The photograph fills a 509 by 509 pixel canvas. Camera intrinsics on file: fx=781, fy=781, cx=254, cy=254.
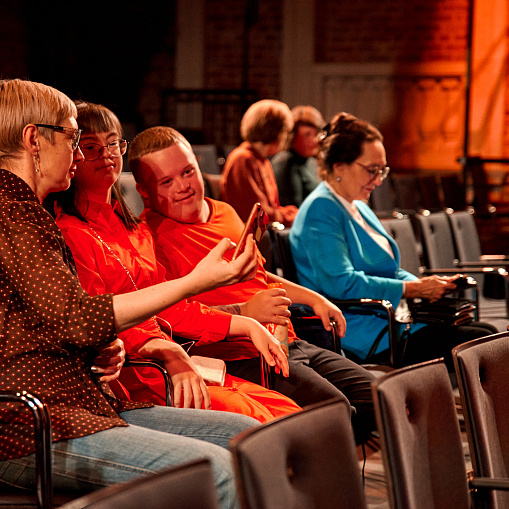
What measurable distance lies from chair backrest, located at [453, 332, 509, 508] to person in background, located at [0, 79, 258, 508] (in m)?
0.50

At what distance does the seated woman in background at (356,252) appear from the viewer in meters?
2.96

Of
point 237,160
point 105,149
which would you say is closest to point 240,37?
point 237,160

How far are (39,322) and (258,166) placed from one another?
327 centimetres

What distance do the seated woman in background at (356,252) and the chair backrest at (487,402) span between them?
4.00 feet

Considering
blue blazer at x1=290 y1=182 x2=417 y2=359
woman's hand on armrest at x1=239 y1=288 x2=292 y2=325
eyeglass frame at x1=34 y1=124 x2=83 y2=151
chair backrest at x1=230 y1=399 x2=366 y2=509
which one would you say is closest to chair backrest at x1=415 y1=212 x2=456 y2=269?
blue blazer at x1=290 y1=182 x2=417 y2=359

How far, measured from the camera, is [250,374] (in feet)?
7.50

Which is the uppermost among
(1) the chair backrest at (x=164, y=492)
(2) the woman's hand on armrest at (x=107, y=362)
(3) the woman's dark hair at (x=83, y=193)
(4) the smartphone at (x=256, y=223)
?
(3) the woman's dark hair at (x=83, y=193)

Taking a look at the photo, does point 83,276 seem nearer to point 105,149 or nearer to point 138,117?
point 105,149

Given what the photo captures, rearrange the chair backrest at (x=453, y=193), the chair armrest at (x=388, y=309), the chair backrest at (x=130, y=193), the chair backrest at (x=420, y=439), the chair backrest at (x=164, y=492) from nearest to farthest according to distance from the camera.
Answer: the chair backrest at (x=164, y=492), the chair backrest at (x=420, y=439), the chair backrest at (x=130, y=193), the chair armrest at (x=388, y=309), the chair backrest at (x=453, y=193)

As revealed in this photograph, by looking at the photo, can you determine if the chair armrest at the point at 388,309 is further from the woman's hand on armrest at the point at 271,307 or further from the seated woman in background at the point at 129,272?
the seated woman in background at the point at 129,272

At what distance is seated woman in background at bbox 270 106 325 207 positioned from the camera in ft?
17.1

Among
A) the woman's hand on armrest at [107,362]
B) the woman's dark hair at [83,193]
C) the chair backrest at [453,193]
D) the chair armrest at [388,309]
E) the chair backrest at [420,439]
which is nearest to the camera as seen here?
the chair backrest at [420,439]

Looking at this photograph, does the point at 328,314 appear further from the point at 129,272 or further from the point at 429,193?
the point at 429,193

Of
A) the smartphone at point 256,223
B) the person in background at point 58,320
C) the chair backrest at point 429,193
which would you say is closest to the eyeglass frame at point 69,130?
the person in background at point 58,320
